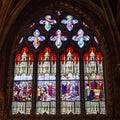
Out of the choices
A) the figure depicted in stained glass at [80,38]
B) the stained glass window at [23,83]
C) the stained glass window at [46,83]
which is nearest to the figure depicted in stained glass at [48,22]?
the stained glass window at [46,83]

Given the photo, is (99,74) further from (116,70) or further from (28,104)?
(28,104)

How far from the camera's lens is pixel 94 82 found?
1609 cm

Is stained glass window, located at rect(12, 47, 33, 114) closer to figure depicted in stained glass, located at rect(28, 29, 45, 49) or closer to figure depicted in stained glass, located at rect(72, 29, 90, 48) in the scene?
figure depicted in stained glass, located at rect(28, 29, 45, 49)

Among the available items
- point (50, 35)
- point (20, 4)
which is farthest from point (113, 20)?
point (20, 4)

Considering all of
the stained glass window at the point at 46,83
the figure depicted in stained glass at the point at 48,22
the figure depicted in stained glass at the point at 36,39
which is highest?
the figure depicted in stained glass at the point at 48,22

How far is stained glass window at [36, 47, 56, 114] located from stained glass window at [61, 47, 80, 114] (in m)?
0.41

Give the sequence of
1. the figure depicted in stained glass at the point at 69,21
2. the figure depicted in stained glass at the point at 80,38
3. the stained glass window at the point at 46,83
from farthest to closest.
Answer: the figure depicted in stained glass at the point at 69,21, the figure depicted in stained glass at the point at 80,38, the stained glass window at the point at 46,83

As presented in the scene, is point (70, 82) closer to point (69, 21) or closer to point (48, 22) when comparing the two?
point (69, 21)

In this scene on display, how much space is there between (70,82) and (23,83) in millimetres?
2102

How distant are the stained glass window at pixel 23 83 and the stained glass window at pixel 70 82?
146 centimetres

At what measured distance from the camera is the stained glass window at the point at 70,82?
15594mm

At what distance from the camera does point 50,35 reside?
1730 cm

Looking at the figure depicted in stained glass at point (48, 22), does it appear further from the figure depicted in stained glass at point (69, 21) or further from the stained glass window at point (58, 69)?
the figure depicted in stained glass at point (69, 21)

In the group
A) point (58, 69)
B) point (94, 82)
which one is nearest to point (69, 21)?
point (58, 69)
